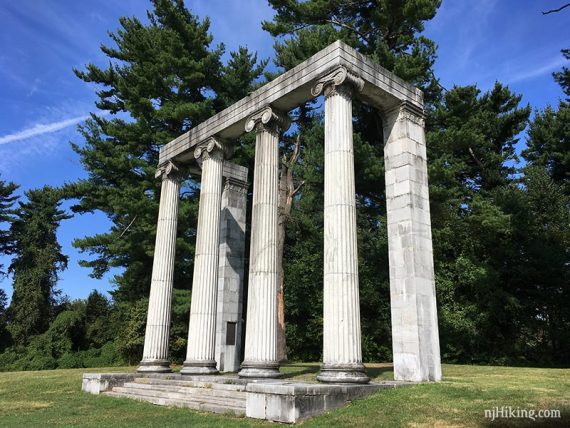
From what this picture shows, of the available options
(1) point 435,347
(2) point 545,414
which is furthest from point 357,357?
(2) point 545,414

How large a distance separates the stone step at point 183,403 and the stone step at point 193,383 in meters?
1.00

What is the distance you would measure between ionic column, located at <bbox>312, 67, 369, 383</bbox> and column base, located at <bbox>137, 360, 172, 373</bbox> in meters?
10.2

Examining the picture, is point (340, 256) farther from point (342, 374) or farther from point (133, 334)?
point (133, 334)

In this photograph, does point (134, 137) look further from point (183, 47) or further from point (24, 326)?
point (24, 326)

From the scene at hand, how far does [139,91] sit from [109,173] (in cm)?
736

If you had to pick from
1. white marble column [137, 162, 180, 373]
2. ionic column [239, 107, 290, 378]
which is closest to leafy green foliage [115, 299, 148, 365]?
white marble column [137, 162, 180, 373]

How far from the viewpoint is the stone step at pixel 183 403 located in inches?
534

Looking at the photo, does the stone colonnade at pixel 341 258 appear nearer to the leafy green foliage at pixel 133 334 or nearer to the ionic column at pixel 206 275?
the ionic column at pixel 206 275

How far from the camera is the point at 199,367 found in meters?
20.0


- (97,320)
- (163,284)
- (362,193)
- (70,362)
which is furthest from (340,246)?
(97,320)

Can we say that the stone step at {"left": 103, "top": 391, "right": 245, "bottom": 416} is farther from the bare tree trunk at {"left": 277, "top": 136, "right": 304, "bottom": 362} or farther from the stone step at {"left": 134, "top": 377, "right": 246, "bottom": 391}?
the bare tree trunk at {"left": 277, "top": 136, "right": 304, "bottom": 362}

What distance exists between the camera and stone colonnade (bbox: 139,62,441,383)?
15.0 meters

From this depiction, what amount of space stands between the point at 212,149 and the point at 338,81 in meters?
8.23

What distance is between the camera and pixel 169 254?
79.2 feet
